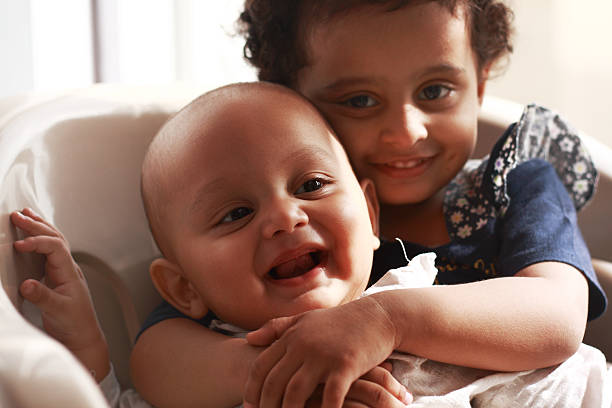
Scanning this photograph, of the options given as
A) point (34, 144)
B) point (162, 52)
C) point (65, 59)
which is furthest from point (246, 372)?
point (162, 52)

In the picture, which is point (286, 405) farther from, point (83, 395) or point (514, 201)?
point (514, 201)

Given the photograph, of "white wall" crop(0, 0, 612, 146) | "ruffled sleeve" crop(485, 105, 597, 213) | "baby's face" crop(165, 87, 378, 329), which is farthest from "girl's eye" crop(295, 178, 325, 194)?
"white wall" crop(0, 0, 612, 146)

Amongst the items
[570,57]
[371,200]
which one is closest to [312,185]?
[371,200]

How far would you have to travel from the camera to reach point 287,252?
2.42ft

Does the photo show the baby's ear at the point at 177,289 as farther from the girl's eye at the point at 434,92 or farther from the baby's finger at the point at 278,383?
the girl's eye at the point at 434,92

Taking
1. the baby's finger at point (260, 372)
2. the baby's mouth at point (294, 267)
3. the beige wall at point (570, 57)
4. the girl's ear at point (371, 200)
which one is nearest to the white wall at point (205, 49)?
the beige wall at point (570, 57)

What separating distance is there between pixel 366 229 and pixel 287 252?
13 cm

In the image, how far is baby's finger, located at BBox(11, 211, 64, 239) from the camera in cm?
76

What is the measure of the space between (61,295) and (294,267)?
10.7 inches

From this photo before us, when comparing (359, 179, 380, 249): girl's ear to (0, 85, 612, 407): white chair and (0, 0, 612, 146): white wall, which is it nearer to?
(0, 85, 612, 407): white chair

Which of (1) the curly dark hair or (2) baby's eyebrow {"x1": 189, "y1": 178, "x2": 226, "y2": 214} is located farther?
(1) the curly dark hair

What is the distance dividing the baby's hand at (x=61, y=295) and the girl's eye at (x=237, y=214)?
19 centimetres

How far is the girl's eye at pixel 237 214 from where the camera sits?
2.60ft

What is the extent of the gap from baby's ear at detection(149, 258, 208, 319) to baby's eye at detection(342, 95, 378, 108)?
343mm
